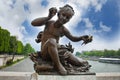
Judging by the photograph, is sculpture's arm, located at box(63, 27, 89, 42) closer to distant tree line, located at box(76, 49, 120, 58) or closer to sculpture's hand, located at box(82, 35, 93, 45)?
sculpture's hand, located at box(82, 35, 93, 45)

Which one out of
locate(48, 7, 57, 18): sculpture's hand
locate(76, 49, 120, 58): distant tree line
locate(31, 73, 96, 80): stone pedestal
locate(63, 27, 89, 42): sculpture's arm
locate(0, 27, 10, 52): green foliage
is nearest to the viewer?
locate(31, 73, 96, 80): stone pedestal

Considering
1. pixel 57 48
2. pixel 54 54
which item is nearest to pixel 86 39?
pixel 57 48

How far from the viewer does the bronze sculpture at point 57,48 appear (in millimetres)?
4582

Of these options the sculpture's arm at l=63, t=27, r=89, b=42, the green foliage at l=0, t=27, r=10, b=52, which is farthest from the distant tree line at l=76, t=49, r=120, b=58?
the sculpture's arm at l=63, t=27, r=89, b=42

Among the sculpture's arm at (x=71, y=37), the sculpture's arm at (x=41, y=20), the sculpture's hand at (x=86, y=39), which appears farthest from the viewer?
the sculpture's arm at (x=71, y=37)

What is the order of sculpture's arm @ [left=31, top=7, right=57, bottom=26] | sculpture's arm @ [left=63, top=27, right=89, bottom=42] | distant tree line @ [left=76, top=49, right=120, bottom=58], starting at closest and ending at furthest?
sculpture's arm @ [left=31, top=7, right=57, bottom=26]
sculpture's arm @ [left=63, top=27, right=89, bottom=42]
distant tree line @ [left=76, top=49, right=120, bottom=58]

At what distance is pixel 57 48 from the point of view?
15.8 ft

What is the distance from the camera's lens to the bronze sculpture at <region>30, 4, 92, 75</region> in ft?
15.0

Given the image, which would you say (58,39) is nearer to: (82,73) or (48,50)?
(48,50)

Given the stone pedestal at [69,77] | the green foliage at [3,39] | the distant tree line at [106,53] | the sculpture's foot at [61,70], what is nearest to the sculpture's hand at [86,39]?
the stone pedestal at [69,77]

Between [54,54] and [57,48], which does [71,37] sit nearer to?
[57,48]

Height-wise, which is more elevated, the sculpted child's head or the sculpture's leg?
the sculpted child's head

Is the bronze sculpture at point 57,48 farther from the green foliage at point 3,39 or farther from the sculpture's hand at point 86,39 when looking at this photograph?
the green foliage at point 3,39

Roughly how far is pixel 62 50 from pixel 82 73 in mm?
562
